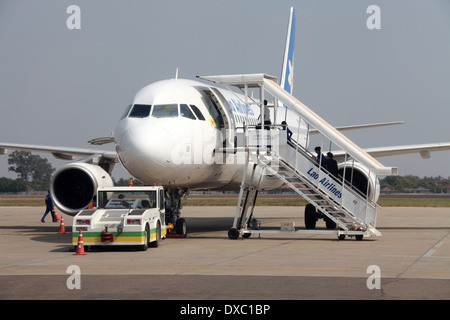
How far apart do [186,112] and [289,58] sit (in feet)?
52.4

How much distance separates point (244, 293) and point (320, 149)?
1104 centimetres

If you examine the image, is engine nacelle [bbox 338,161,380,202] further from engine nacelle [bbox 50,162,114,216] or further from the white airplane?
engine nacelle [bbox 50,162,114,216]

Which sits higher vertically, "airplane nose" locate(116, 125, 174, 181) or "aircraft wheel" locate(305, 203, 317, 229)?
"airplane nose" locate(116, 125, 174, 181)

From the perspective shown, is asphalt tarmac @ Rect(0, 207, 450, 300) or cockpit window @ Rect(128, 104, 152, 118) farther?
cockpit window @ Rect(128, 104, 152, 118)

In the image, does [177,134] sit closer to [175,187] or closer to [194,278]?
[175,187]

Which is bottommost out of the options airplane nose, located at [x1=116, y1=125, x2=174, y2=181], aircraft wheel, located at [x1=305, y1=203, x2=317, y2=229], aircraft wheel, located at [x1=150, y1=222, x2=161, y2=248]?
aircraft wheel, located at [x1=305, y1=203, x2=317, y2=229]

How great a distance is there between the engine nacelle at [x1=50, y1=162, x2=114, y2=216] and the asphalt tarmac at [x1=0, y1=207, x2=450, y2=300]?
110 inches

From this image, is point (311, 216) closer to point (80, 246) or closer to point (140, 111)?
point (140, 111)

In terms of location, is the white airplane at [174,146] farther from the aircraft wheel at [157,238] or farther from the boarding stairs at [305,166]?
the aircraft wheel at [157,238]

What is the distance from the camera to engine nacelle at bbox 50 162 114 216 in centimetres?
2130

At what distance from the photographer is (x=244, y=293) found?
941 centimetres

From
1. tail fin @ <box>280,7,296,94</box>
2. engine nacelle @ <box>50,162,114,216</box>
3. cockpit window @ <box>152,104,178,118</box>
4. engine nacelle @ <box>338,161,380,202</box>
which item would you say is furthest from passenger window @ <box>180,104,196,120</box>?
tail fin @ <box>280,7,296,94</box>

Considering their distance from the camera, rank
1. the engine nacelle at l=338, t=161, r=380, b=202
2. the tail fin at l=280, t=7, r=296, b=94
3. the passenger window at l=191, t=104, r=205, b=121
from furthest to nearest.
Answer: the tail fin at l=280, t=7, r=296, b=94, the engine nacelle at l=338, t=161, r=380, b=202, the passenger window at l=191, t=104, r=205, b=121
